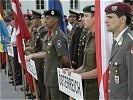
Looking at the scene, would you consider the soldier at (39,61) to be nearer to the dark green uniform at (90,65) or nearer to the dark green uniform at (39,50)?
the dark green uniform at (39,50)

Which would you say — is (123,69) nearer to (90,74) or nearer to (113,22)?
(113,22)

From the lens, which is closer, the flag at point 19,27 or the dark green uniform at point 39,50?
the dark green uniform at point 39,50

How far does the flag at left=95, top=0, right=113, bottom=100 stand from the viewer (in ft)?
11.6

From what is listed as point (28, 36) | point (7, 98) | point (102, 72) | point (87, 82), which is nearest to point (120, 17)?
point (102, 72)

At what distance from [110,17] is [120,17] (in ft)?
0.32

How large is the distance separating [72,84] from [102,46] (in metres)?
0.71

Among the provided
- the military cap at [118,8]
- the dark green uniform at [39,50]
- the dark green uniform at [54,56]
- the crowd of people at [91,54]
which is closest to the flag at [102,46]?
the crowd of people at [91,54]

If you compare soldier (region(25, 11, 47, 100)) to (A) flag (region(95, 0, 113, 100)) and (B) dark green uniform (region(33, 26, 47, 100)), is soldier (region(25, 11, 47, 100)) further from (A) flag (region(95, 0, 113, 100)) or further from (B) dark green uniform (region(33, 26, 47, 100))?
(A) flag (region(95, 0, 113, 100))

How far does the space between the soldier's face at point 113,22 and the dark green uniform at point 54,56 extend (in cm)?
173

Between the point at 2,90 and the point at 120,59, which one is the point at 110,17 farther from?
the point at 2,90

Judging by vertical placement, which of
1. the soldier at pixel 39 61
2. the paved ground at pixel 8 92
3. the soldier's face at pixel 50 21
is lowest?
the paved ground at pixel 8 92

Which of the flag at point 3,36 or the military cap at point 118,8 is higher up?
the military cap at point 118,8

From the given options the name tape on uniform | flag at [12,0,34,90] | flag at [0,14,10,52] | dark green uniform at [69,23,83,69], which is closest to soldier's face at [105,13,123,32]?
the name tape on uniform

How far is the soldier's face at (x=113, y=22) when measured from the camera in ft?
10.7
